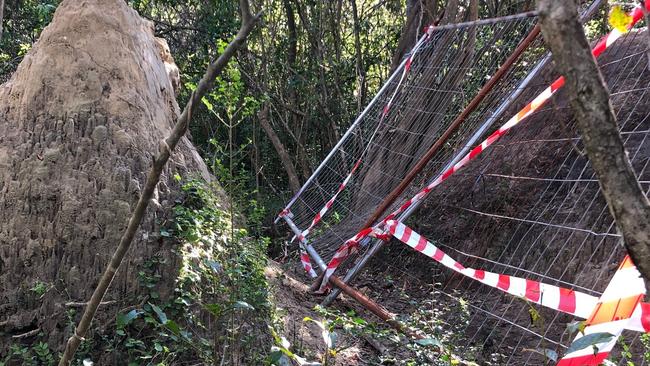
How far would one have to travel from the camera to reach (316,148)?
383 inches

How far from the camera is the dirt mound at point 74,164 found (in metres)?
2.97

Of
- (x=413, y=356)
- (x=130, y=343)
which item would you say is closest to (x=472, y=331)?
(x=413, y=356)

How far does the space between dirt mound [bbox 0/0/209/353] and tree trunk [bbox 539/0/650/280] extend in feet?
7.88

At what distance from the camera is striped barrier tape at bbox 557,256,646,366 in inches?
85.7

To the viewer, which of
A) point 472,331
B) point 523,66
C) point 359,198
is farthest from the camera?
point 359,198

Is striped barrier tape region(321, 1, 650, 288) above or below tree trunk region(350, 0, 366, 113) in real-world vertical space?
below

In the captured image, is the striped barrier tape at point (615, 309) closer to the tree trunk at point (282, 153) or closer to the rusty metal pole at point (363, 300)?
the rusty metal pole at point (363, 300)

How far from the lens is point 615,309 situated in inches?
92.9

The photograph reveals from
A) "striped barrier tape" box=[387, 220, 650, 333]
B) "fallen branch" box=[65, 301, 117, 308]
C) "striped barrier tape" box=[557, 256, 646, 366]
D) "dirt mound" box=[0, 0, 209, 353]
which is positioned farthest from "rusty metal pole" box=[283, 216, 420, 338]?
"fallen branch" box=[65, 301, 117, 308]

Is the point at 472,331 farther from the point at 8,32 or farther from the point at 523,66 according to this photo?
the point at 8,32

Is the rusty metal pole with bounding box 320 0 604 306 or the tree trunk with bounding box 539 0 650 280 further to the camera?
the rusty metal pole with bounding box 320 0 604 306

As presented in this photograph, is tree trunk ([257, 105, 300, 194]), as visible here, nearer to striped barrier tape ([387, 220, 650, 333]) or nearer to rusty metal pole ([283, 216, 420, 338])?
rusty metal pole ([283, 216, 420, 338])

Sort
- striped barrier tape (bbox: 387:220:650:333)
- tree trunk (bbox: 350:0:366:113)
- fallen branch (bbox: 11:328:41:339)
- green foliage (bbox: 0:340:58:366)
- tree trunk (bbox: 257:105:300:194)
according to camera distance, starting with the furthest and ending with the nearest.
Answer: tree trunk (bbox: 350:0:366:113) → tree trunk (bbox: 257:105:300:194) → fallen branch (bbox: 11:328:41:339) → green foliage (bbox: 0:340:58:366) → striped barrier tape (bbox: 387:220:650:333)

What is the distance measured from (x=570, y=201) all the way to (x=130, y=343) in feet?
10.7
